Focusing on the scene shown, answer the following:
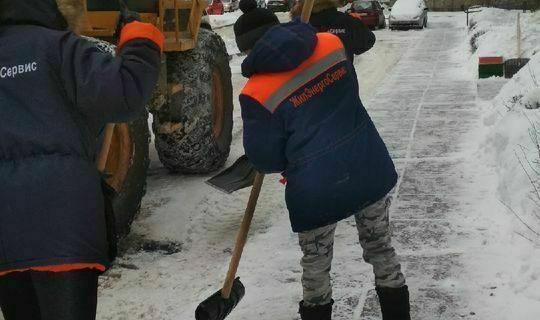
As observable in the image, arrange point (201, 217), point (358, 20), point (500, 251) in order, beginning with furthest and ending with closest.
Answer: point (201, 217) < point (358, 20) < point (500, 251)

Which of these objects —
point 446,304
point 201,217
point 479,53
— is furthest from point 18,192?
point 479,53

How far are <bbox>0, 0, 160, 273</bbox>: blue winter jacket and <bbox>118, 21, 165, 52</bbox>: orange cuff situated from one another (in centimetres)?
A: 7

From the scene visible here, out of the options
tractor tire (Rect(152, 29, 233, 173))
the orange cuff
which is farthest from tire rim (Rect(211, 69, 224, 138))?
the orange cuff

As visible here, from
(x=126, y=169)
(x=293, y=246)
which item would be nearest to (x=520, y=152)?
(x=293, y=246)

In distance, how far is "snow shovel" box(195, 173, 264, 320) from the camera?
340 cm

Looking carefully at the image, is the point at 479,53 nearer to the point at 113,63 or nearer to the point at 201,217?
the point at 201,217

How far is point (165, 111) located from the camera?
243 inches

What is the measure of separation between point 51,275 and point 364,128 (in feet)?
4.66

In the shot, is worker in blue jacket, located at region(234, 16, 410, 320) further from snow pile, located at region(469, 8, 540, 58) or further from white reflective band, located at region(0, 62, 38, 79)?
snow pile, located at region(469, 8, 540, 58)

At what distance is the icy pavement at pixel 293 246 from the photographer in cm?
388

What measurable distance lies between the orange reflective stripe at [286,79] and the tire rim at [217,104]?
14.3ft

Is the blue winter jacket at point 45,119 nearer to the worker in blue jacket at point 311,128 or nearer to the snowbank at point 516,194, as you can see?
the worker in blue jacket at point 311,128

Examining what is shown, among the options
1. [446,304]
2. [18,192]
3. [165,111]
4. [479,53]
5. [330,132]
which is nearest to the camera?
[18,192]

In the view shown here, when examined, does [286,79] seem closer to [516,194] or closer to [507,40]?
[516,194]
